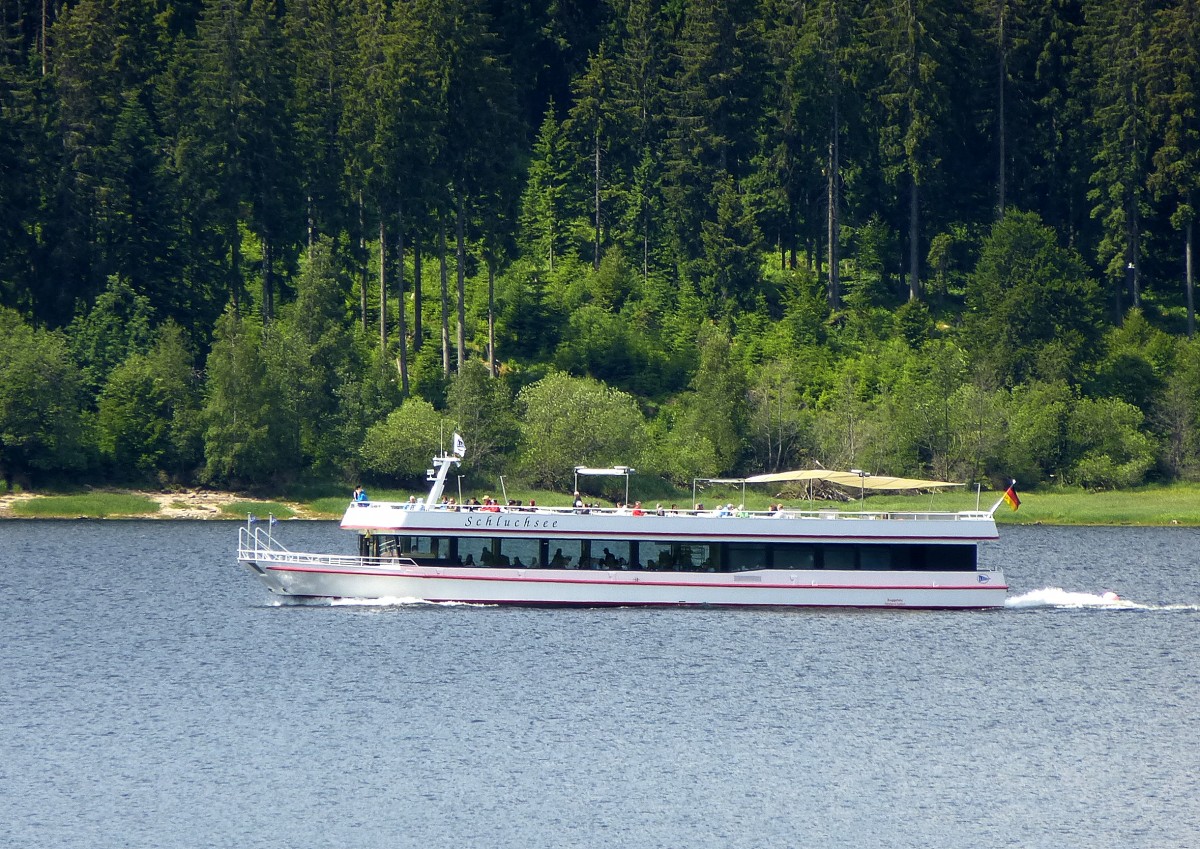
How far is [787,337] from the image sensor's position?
A: 97.3 m

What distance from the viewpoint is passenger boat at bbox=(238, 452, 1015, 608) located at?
5069 centimetres

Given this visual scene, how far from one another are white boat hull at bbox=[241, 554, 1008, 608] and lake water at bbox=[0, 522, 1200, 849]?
20.7 inches

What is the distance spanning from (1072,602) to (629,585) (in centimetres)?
1492

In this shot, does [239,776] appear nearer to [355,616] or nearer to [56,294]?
[355,616]

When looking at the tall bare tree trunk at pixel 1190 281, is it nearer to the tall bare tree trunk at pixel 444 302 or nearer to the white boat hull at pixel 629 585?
the tall bare tree trunk at pixel 444 302

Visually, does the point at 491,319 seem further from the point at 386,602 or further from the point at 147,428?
the point at 386,602

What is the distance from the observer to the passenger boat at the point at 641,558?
50688 millimetres

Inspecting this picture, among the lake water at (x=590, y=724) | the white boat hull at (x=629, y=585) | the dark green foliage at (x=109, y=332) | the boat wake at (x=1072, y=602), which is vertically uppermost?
the dark green foliage at (x=109, y=332)

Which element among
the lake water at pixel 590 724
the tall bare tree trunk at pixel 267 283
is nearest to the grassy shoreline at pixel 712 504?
the tall bare tree trunk at pixel 267 283

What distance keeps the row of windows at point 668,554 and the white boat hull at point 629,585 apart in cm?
26

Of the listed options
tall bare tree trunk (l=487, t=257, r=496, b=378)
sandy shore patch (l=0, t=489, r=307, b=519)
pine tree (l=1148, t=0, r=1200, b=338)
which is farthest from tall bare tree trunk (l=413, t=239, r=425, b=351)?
pine tree (l=1148, t=0, r=1200, b=338)

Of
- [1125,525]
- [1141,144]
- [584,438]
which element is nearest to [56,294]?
[584,438]

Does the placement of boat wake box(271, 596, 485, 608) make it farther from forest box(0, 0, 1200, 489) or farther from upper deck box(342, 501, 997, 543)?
forest box(0, 0, 1200, 489)

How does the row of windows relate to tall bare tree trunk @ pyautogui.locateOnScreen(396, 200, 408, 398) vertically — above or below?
below
